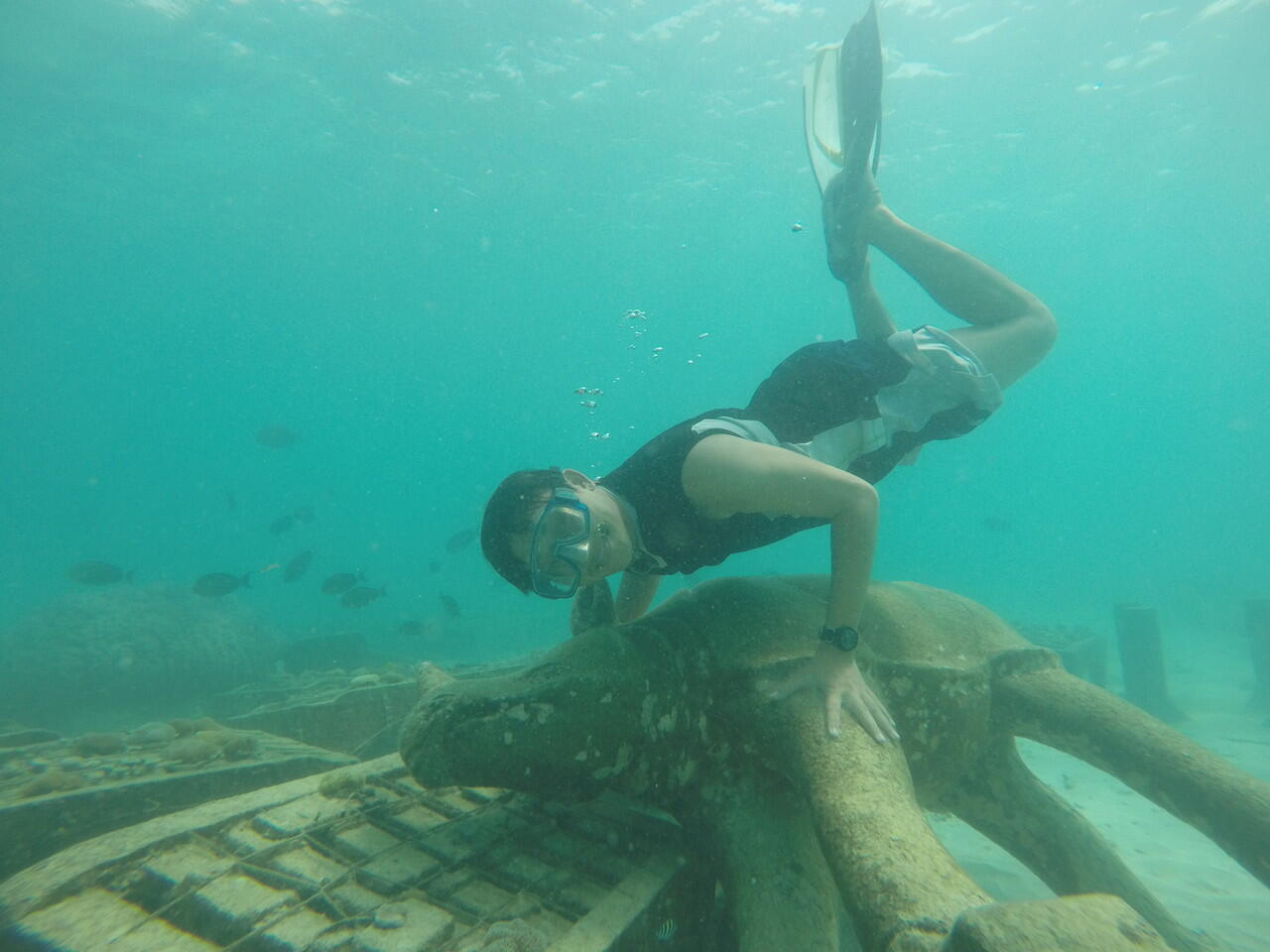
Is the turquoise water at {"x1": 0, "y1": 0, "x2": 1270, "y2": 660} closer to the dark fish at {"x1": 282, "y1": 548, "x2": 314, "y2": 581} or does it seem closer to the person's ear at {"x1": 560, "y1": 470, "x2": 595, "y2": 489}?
the dark fish at {"x1": 282, "y1": 548, "x2": 314, "y2": 581}

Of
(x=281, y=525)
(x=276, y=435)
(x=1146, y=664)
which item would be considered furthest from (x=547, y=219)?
(x=1146, y=664)

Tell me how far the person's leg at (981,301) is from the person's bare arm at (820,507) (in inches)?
78.6

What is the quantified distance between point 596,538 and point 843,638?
119 cm

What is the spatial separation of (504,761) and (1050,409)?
470 ft

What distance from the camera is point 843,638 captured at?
2762 mm

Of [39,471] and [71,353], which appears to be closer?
[71,353]

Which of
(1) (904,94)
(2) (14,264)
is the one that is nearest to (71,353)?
(2) (14,264)

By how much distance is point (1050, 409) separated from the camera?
11944 centimetres

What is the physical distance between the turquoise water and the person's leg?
67.8 feet

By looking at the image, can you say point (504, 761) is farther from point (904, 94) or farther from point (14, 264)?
point (14, 264)

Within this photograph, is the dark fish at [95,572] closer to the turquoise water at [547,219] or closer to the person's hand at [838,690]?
the turquoise water at [547,219]

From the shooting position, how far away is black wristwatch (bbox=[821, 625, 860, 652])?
276cm

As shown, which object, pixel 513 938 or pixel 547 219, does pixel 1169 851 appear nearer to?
pixel 513 938

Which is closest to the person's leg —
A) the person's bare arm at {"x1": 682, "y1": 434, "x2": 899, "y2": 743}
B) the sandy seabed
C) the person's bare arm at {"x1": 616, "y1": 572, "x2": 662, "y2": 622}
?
→ the person's bare arm at {"x1": 682, "y1": 434, "x2": 899, "y2": 743}
